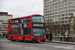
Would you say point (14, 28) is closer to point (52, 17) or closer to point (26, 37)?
point (26, 37)

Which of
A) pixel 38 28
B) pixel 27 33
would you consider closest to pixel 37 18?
pixel 38 28

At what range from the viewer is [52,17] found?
12681 centimetres

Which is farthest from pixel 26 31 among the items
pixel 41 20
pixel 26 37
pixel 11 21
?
pixel 11 21

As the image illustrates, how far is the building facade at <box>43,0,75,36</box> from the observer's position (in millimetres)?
100562

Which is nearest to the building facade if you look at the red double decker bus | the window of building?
the red double decker bus

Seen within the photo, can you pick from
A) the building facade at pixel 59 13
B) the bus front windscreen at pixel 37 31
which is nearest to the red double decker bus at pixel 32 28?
the bus front windscreen at pixel 37 31

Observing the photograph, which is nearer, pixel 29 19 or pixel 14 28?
pixel 29 19

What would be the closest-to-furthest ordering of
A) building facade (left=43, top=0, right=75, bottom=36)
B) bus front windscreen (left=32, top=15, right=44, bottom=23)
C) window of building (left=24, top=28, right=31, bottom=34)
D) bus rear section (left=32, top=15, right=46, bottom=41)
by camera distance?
1. bus rear section (left=32, top=15, right=46, bottom=41)
2. bus front windscreen (left=32, top=15, right=44, bottom=23)
3. window of building (left=24, top=28, right=31, bottom=34)
4. building facade (left=43, top=0, right=75, bottom=36)

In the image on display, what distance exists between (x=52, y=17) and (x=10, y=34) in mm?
96912

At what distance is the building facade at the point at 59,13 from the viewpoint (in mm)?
100562

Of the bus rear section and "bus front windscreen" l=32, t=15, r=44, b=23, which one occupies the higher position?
"bus front windscreen" l=32, t=15, r=44, b=23

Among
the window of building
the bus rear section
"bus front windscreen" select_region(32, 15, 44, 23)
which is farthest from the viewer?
the window of building

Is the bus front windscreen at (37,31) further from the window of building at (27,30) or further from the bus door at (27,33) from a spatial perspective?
the bus door at (27,33)

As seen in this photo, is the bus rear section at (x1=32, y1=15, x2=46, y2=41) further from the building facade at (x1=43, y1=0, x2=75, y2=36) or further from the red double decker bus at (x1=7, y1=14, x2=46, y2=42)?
the building facade at (x1=43, y1=0, x2=75, y2=36)
